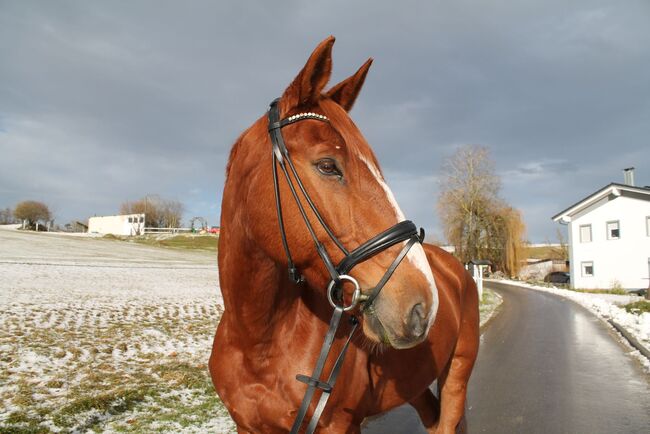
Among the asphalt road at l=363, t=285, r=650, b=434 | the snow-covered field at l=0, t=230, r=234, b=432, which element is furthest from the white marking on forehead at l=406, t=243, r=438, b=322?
the asphalt road at l=363, t=285, r=650, b=434

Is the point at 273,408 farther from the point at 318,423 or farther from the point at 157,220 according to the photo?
the point at 157,220

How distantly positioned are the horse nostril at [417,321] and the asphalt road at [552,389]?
12.6 ft

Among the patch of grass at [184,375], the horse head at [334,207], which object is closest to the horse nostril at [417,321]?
the horse head at [334,207]

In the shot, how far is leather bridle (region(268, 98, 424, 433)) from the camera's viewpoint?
1.46 m

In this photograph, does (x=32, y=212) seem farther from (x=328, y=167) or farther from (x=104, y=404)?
(x=328, y=167)

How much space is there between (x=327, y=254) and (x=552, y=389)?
6.20m

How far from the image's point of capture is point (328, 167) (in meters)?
1.61

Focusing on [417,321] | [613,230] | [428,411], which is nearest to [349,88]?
[417,321]

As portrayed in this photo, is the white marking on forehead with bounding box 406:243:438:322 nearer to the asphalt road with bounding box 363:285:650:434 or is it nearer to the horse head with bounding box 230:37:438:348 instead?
the horse head with bounding box 230:37:438:348

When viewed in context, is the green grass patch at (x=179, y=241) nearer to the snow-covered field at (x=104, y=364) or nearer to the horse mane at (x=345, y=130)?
the snow-covered field at (x=104, y=364)

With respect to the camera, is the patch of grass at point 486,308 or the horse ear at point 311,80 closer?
the horse ear at point 311,80

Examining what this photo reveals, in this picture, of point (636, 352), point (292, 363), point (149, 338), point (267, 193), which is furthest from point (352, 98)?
point (636, 352)

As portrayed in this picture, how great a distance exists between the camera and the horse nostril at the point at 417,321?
1377 mm

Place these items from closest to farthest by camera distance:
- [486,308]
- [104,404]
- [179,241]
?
[104,404]
[486,308]
[179,241]
